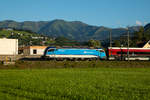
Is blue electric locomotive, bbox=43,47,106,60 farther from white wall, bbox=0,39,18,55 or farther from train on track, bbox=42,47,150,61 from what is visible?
white wall, bbox=0,39,18,55

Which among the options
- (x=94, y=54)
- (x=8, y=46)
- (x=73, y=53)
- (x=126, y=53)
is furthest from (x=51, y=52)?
(x=8, y=46)

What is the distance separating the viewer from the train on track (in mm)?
54156

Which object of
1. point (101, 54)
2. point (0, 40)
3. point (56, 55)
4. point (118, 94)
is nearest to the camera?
point (118, 94)

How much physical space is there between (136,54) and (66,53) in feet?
59.3

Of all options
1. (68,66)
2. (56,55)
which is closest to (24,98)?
(68,66)

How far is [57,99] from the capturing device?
11.7 m

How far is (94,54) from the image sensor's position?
5703 cm

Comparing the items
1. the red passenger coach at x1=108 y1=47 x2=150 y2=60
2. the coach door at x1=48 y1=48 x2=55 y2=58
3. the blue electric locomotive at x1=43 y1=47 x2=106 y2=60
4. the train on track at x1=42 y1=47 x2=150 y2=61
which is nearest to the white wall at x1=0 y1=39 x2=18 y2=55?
the train on track at x1=42 y1=47 x2=150 y2=61

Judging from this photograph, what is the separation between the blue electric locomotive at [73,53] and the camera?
177ft

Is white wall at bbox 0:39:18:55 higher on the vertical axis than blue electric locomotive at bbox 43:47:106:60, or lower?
higher

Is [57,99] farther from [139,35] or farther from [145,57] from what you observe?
[139,35]

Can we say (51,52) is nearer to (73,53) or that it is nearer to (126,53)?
(73,53)

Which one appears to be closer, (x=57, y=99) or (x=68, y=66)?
(x=57, y=99)

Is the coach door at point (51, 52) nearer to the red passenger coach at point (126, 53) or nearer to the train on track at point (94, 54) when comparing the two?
the train on track at point (94, 54)
